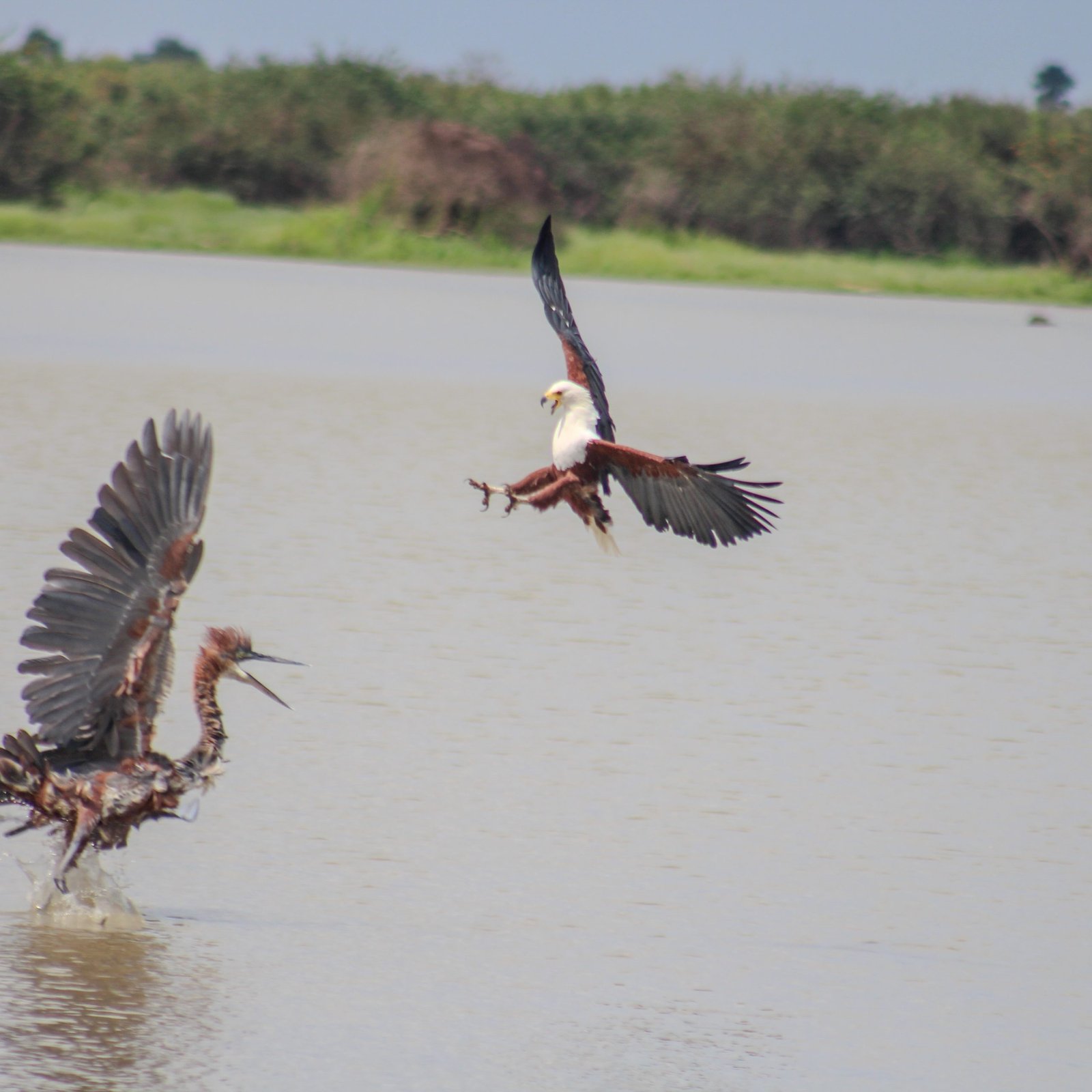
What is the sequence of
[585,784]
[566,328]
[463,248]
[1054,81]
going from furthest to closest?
1. [1054,81]
2. [463,248]
3. [566,328]
4. [585,784]

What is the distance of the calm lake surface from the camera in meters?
5.77

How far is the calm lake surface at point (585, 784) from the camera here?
5.77m

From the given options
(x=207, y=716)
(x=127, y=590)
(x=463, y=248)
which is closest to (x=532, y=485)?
(x=207, y=716)

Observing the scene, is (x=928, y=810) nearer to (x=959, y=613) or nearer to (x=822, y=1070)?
(x=822, y=1070)

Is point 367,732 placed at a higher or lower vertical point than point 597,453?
lower

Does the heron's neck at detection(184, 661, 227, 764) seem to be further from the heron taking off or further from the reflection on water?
the reflection on water

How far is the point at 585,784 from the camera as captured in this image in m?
7.95

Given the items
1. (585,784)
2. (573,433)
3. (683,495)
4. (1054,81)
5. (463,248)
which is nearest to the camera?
(683,495)

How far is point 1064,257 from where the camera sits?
44031 millimetres

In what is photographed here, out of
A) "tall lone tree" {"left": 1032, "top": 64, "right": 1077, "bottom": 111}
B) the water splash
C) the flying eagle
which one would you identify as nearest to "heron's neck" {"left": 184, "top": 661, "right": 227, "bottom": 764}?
the water splash

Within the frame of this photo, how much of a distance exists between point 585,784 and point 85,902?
2221 mm

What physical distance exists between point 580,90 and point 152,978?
50908 mm

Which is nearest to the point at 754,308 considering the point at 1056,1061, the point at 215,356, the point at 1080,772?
the point at 215,356

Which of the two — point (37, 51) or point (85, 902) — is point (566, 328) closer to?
point (85, 902)
